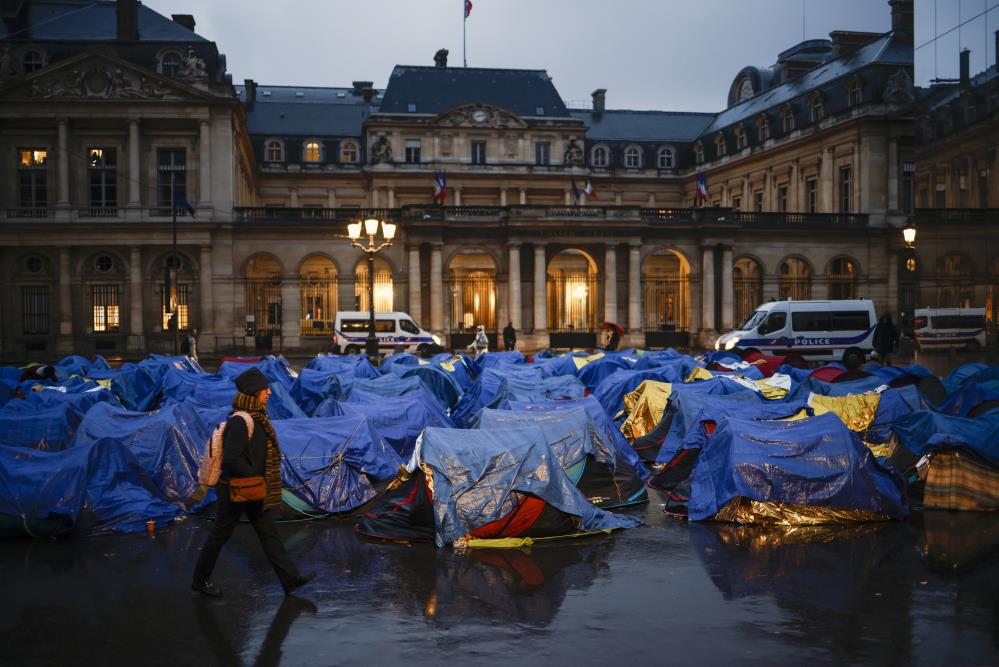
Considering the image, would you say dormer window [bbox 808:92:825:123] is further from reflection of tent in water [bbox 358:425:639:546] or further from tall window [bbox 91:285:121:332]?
reflection of tent in water [bbox 358:425:639:546]

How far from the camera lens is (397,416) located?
56.5ft

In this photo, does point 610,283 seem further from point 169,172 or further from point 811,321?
point 169,172

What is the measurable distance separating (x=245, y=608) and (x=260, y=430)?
1.78m

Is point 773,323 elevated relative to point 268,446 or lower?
elevated

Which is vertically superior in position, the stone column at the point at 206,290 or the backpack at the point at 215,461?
the stone column at the point at 206,290

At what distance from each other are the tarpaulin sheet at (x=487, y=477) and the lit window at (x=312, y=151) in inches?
2483

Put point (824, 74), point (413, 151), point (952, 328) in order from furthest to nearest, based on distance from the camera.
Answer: point (413, 151), point (824, 74), point (952, 328)

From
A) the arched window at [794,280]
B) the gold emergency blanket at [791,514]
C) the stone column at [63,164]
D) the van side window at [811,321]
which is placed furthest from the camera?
the arched window at [794,280]

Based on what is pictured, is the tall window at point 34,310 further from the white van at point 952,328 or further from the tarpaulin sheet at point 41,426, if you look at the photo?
the white van at point 952,328

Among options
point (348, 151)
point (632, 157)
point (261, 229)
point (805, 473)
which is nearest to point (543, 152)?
point (632, 157)

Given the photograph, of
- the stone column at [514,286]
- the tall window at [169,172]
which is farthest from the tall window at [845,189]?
the tall window at [169,172]

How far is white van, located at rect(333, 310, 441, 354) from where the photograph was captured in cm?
4397

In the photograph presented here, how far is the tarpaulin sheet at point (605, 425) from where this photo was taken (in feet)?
50.2

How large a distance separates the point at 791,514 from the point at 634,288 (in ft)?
130
